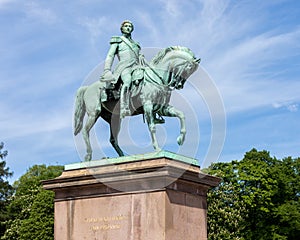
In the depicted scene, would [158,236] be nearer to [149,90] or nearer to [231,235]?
[149,90]

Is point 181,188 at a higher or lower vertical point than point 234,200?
lower

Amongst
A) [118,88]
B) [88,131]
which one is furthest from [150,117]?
[88,131]

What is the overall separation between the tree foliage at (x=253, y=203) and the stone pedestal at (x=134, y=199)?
28235 mm

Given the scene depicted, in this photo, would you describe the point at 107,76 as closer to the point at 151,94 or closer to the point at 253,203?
the point at 151,94

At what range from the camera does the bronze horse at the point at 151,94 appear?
18.6m

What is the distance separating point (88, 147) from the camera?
19641 millimetres

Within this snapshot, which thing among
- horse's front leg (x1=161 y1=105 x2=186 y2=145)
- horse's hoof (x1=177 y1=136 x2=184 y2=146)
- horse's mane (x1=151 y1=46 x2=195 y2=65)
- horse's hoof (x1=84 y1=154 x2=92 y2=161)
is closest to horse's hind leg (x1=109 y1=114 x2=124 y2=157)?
horse's hoof (x1=84 y1=154 x2=92 y2=161)

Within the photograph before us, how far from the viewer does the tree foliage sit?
46.7 metres

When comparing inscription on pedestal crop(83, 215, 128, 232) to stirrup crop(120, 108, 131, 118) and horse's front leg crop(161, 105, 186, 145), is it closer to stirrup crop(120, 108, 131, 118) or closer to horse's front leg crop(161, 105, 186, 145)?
horse's front leg crop(161, 105, 186, 145)

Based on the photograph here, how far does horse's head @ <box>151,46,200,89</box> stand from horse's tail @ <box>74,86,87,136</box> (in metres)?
2.62

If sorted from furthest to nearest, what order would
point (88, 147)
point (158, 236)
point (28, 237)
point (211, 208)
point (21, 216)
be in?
1. point (21, 216)
2. point (28, 237)
3. point (211, 208)
4. point (88, 147)
5. point (158, 236)

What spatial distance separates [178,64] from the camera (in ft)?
61.8

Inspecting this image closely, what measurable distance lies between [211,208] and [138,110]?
2806cm

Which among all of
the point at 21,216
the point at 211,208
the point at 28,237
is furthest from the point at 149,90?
the point at 21,216
